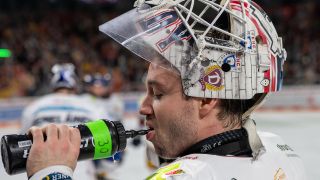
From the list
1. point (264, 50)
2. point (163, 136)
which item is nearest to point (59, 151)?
point (163, 136)

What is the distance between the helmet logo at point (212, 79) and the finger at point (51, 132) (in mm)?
402

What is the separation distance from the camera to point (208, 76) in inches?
53.1

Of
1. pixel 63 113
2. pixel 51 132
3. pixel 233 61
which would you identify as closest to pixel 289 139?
pixel 63 113

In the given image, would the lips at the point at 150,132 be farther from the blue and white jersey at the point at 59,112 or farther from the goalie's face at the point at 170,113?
the blue and white jersey at the point at 59,112

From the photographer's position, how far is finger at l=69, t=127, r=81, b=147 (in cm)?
127

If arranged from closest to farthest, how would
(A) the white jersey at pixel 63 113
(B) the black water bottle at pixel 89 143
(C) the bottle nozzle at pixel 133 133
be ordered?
(B) the black water bottle at pixel 89 143
(C) the bottle nozzle at pixel 133 133
(A) the white jersey at pixel 63 113

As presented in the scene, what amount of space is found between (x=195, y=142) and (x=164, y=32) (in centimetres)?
31

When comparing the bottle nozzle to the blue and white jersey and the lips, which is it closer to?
the lips

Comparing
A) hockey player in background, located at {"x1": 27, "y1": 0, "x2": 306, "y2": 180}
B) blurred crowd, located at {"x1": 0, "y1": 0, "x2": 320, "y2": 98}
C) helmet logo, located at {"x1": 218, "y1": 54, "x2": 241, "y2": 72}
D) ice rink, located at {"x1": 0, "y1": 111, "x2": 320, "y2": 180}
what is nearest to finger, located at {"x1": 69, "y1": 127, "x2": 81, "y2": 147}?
hockey player in background, located at {"x1": 27, "y1": 0, "x2": 306, "y2": 180}

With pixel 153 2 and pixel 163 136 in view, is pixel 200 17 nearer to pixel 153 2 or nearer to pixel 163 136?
pixel 153 2

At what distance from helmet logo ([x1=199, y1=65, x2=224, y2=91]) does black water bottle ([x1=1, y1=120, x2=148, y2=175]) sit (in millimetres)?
235

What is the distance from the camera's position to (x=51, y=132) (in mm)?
1231

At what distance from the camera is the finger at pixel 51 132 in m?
1.23

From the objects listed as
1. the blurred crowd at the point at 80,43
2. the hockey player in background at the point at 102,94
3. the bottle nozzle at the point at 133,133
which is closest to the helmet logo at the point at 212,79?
the bottle nozzle at the point at 133,133
